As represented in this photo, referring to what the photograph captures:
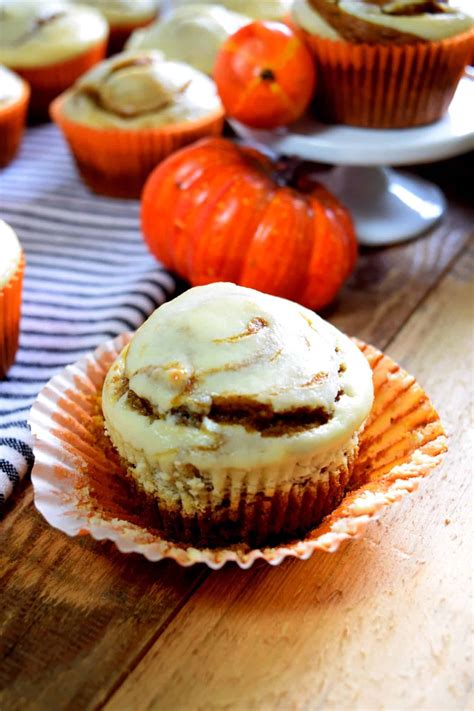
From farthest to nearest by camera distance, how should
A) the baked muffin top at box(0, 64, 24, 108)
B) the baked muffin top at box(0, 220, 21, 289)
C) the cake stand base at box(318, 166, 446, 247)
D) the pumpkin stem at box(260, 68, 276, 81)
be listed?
the baked muffin top at box(0, 64, 24, 108), the cake stand base at box(318, 166, 446, 247), the pumpkin stem at box(260, 68, 276, 81), the baked muffin top at box(0, 220, 21, 289)

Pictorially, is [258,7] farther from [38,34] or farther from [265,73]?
[265,73]

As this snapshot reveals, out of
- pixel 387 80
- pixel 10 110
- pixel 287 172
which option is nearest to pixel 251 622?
pixel 287 172

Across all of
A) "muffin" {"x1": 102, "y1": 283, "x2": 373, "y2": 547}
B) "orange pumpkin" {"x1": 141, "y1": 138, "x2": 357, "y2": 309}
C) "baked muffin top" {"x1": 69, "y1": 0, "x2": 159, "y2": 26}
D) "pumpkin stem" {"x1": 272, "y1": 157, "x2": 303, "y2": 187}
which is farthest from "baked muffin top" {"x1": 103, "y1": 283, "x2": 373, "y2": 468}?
"baked muffin top" {"x1": 69, "y1": 0, "x2": 159, "y2": 26}

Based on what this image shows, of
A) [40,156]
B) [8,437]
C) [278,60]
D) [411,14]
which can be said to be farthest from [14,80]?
[8,437]

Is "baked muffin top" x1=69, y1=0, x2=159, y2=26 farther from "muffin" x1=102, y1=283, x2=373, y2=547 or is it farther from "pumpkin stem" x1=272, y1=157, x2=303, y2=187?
"muffin" x1=102, y1=283, x2=373, y2=547

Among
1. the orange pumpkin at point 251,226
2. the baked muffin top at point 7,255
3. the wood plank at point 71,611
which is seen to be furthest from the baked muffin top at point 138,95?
the wood plank at point 71,611

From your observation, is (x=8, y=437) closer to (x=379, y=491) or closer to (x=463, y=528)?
(x=379, y=491)
